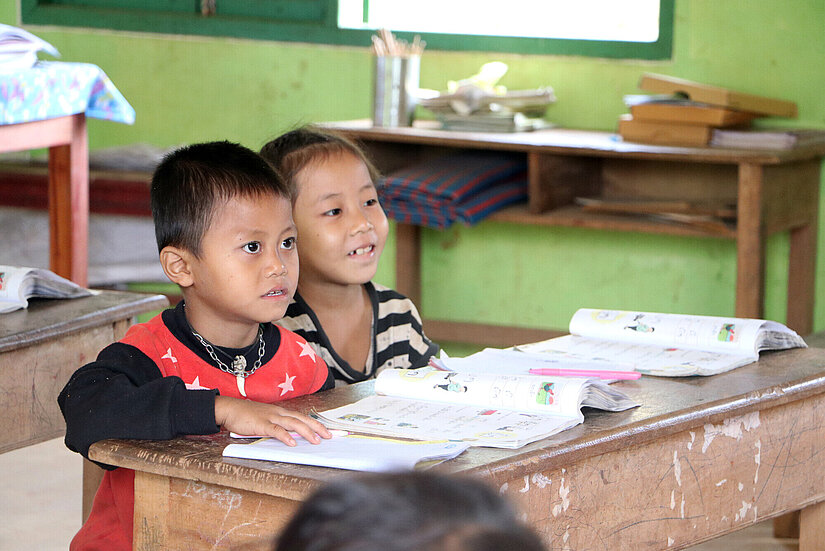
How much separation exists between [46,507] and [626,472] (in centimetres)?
189

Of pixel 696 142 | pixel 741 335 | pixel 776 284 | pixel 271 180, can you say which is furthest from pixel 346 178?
pixel 776 284

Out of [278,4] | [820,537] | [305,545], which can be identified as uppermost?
[278,4]

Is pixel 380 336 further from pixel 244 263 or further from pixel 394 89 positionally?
pixel 394 89

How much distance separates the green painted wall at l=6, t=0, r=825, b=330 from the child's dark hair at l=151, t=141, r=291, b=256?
86.6 inches

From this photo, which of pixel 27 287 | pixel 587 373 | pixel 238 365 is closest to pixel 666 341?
pixel 587 373

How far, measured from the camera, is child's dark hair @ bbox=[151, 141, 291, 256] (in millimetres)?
1688

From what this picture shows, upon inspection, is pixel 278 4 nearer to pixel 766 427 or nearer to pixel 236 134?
pixel 236 134

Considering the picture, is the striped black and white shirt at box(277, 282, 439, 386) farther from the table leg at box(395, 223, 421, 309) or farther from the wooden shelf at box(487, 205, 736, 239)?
the table leg at box(395, 223, 421, 309)

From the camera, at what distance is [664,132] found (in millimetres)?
3295

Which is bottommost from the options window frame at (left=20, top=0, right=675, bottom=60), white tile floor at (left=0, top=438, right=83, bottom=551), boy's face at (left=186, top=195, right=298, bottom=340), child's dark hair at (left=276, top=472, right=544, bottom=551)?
white tile floor at (left=0, top=438, right=83, bottom=551)

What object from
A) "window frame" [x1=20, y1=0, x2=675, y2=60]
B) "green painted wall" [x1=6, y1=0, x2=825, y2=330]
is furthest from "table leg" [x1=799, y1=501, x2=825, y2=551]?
"window frame" [x1=20, y1=0, x2=675, y2=60]

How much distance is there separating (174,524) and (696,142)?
2.29 meters

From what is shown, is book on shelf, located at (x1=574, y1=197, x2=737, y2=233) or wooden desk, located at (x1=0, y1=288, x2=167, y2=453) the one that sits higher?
book on shelf, located at (x1=574, y1=197, x2=737, y2=233)

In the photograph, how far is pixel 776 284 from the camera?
358 cm
